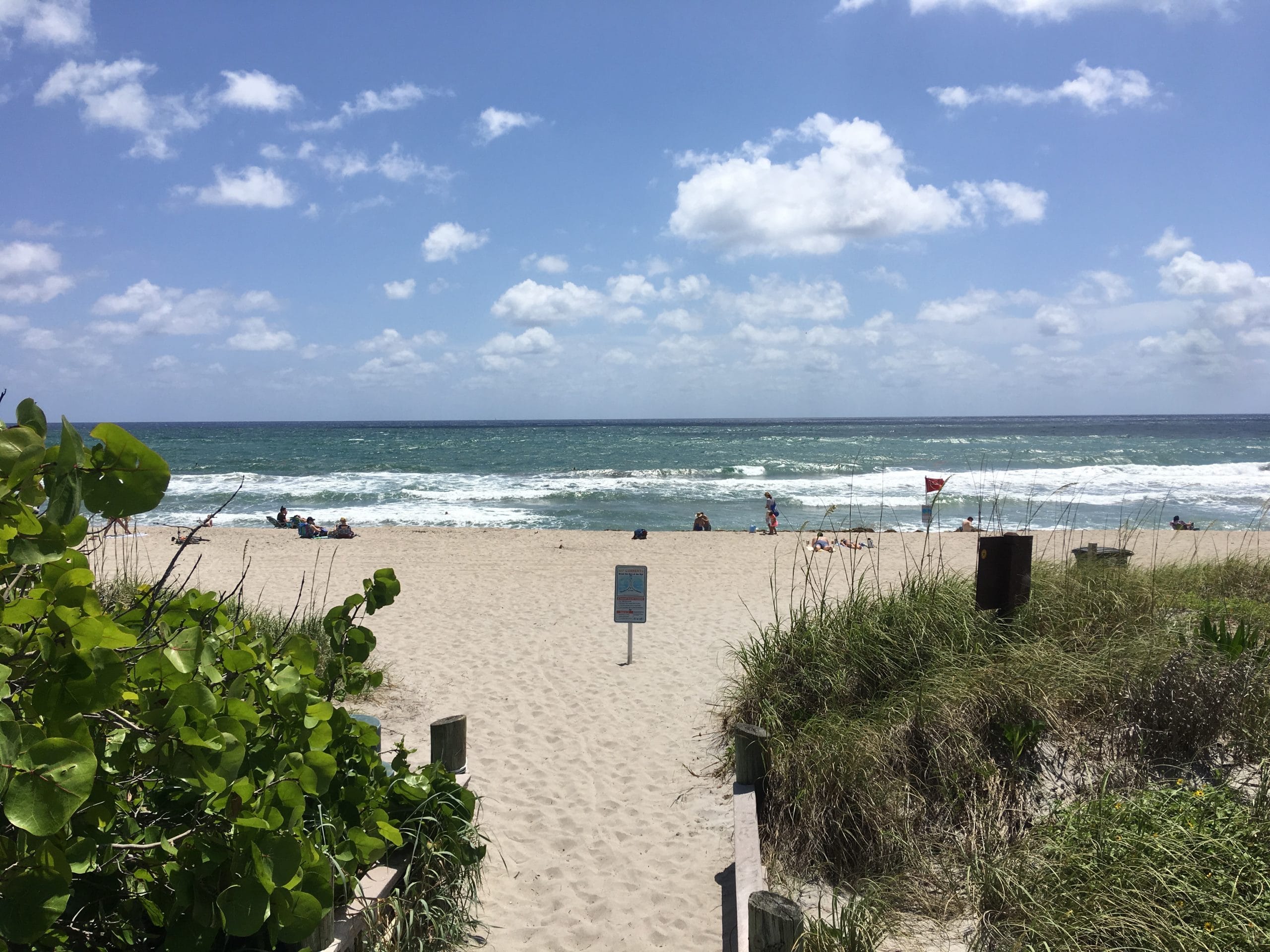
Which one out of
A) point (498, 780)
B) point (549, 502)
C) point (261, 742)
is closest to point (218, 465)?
point (549, 502)

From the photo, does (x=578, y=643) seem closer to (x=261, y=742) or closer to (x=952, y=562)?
(x=261, y=742)

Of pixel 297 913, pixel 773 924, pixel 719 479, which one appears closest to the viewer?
pixel 297 913

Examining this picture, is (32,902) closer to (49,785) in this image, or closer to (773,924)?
(49,785)

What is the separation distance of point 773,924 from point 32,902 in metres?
1.93

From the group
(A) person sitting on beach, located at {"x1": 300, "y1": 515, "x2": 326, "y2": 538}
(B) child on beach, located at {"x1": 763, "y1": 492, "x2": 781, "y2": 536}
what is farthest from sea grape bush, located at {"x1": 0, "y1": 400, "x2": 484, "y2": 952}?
(B) child on beach, located at {"x1": 763, "y1": 492, "x2": 781, "y2": 536}

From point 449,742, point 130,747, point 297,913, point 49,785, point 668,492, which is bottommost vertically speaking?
point 668,492

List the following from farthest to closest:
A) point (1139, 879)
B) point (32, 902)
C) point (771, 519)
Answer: point (771, 519) → point (1139, 879) → point (32, 902)

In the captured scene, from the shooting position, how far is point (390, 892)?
3.29 meters

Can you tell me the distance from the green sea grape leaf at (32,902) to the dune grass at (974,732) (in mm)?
3098

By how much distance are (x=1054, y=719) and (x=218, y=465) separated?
48.9 metres

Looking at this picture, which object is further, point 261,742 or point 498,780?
point 498,780

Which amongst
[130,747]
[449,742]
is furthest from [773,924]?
[449,742]

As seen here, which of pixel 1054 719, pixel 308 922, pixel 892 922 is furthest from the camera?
pixel 1054 719

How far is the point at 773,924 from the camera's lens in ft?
7.92
